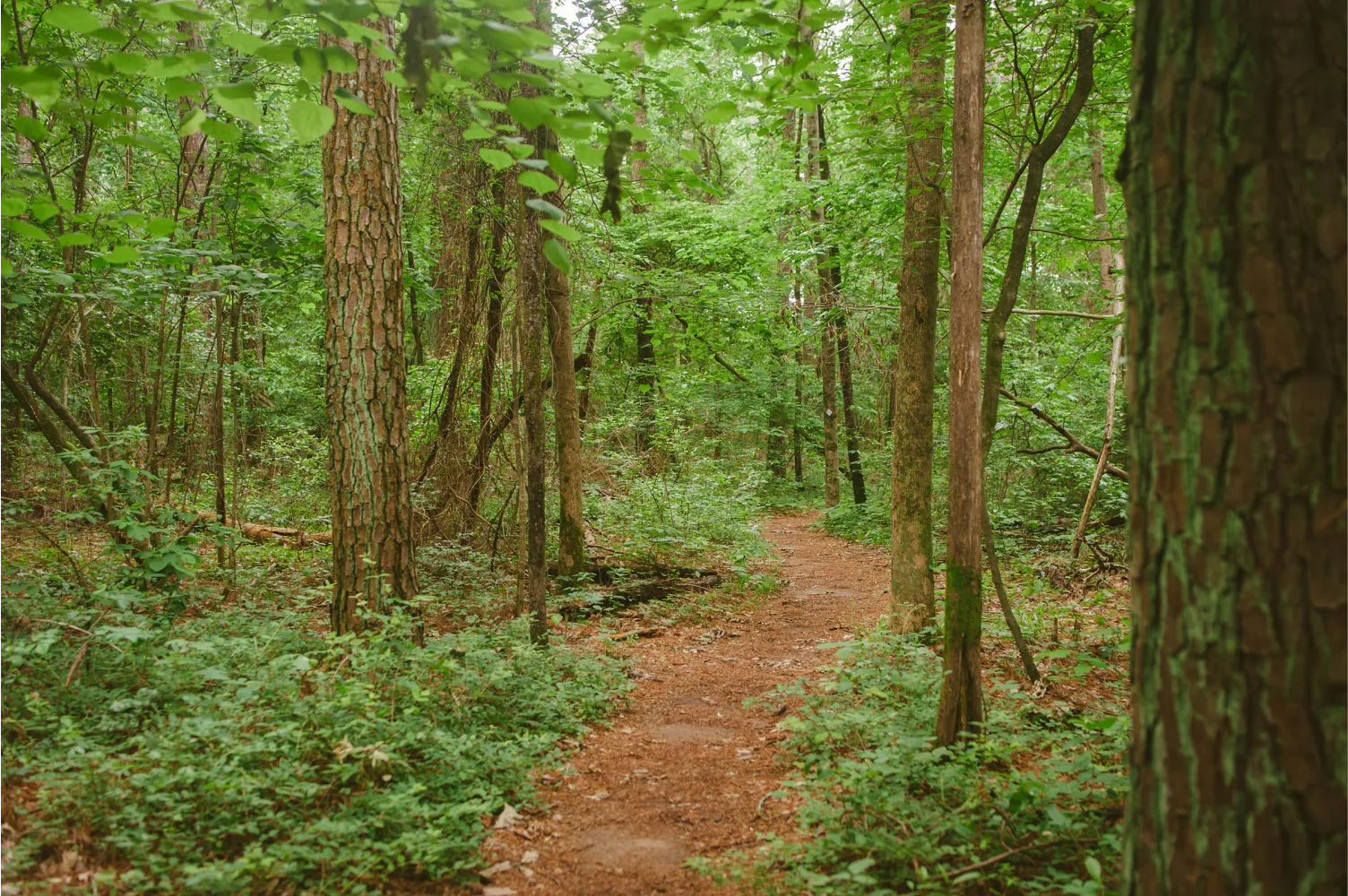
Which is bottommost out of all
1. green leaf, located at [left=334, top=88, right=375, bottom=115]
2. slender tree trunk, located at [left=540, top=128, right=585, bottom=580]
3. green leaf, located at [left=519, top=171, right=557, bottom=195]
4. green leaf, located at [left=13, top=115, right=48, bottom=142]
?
slender tree trunk, located at [left=540, top=128, right=585, bottom=580]

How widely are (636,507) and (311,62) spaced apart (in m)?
9.17

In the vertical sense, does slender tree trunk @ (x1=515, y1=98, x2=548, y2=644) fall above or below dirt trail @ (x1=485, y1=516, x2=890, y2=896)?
above

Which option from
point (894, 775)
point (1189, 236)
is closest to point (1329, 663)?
point (1189, 236)

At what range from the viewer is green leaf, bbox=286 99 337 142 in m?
2.51

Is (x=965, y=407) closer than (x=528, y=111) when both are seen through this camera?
No

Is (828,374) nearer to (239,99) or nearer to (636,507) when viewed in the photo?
(636,507)

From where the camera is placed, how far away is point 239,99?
2498mm

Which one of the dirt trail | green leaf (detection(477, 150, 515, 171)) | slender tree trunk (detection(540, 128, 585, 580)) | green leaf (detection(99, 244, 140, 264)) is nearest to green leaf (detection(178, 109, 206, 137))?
green leaf (detection(99, 244, 140, 264))

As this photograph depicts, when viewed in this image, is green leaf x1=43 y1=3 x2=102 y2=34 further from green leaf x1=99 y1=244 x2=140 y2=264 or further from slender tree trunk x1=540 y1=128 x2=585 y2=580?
slender tree trunk x1=540 y1=128 x2=585 y2=580

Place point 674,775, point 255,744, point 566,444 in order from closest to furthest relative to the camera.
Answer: point 255,744
point 674,775
point 566,444

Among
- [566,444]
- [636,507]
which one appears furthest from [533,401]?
[636,507]

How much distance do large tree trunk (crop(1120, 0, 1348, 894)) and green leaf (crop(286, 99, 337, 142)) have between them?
2395 millimetres

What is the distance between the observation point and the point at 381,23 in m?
5.50

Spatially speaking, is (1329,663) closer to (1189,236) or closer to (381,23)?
(1189,236)
